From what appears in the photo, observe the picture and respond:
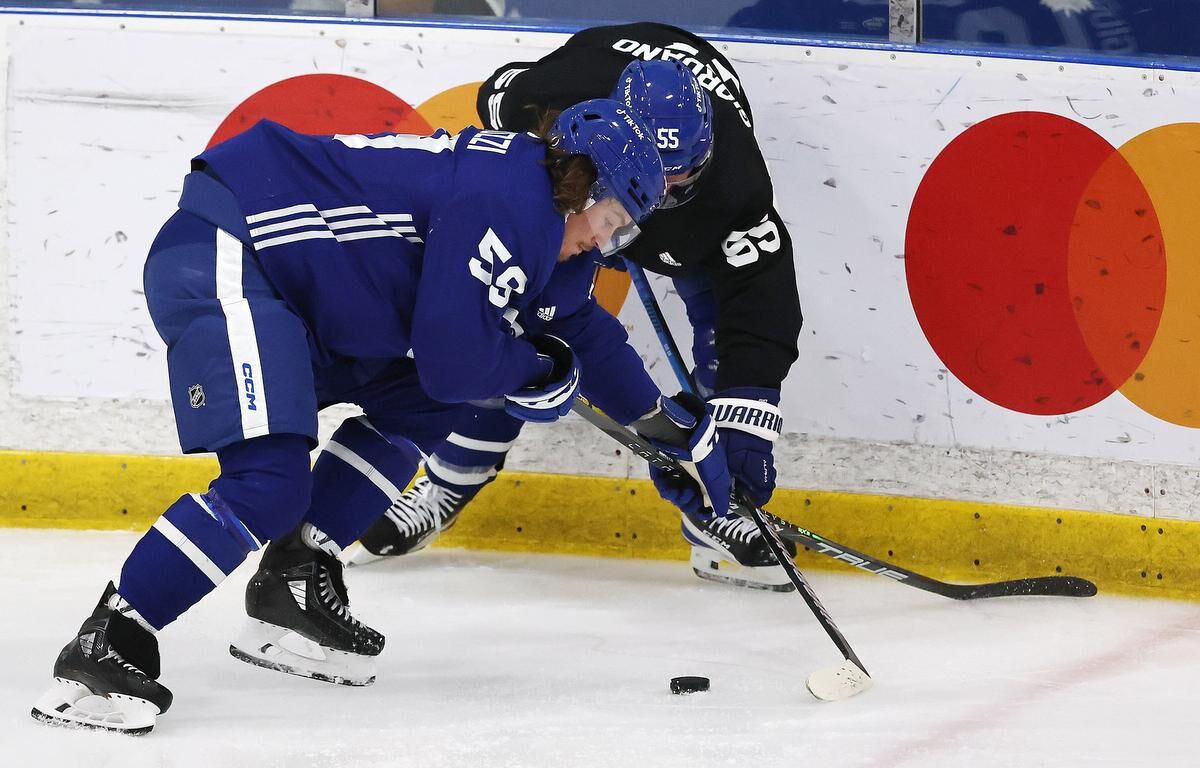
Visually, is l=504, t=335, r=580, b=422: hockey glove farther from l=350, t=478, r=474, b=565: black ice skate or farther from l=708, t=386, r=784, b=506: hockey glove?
l=350, t=478, r=474, b=565: black ice skate

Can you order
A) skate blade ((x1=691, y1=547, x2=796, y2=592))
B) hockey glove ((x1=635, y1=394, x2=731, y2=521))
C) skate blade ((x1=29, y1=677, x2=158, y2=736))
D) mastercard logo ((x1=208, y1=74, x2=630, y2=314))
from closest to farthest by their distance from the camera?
skate blade ((x1=29, y1=677, x2=158, y2=736)), hockey glove ((x1=635, y1=394, x2=731, y2=521)), skate blade ((x1=691, y1=547, x2=796, y2=592)), mastercard logo ((x1=208, y1=74, x2=630, y2=314))

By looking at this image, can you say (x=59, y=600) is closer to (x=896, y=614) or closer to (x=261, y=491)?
(x=261, y=491)

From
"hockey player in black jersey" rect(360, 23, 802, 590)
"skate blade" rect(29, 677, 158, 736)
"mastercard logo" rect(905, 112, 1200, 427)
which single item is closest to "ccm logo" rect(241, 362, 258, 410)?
"skate blade" rect(29, 677, 158, 736)

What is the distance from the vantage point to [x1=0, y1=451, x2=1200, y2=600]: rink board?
109 inches

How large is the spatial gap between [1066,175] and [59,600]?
2211 millimetres

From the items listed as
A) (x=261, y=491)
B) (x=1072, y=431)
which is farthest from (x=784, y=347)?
(x=261, y=491)

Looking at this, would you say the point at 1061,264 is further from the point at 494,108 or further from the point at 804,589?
the point at 494,108

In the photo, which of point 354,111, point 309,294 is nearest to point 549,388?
point 309,294

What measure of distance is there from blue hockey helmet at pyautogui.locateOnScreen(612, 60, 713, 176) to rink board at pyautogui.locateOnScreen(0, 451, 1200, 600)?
1106 millimetres

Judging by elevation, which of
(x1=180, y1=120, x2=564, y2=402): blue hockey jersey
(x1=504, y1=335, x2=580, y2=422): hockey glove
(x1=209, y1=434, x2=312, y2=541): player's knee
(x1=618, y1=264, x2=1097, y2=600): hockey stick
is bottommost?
(x1=618, y1=264, x2=1097, y2=600): hockey stick

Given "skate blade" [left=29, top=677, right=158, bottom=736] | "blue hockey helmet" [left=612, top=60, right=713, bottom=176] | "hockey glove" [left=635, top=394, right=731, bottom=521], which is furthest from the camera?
"hockey glove" [left=635, top=394, right=731, bottom=521]

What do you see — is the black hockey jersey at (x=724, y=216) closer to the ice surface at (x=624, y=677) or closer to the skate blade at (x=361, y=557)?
the ice surface at (x=624, y=677)

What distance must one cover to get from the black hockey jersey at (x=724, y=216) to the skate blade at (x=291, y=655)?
0.90 m

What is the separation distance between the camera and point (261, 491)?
5.67ft
